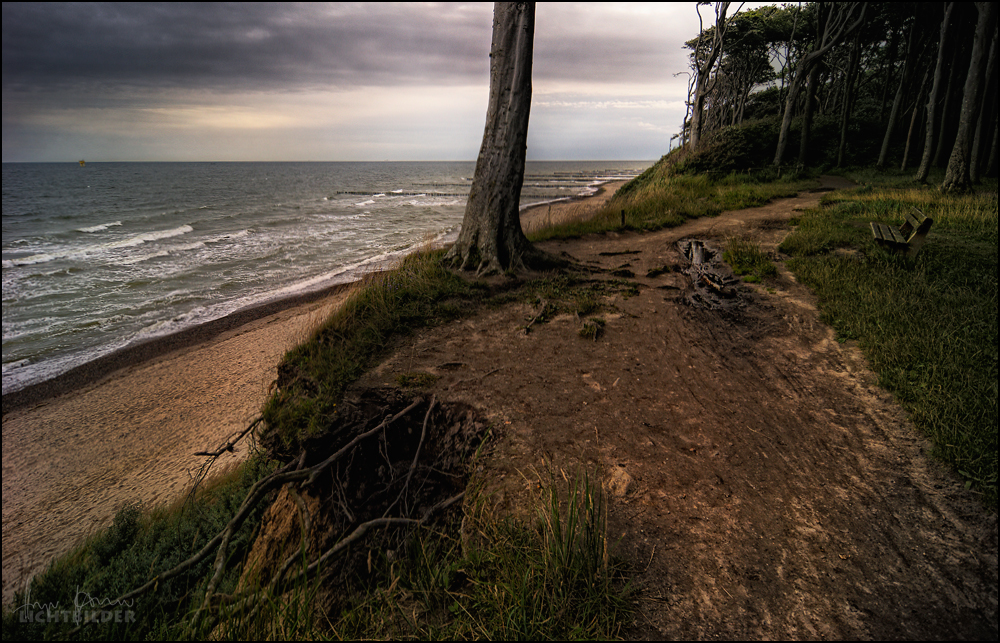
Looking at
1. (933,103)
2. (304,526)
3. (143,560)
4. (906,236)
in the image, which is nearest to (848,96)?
(933,103)

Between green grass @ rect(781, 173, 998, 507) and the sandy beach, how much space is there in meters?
6.59

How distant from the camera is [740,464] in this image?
3561 millimetres

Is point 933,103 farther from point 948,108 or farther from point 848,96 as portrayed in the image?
point 848,96

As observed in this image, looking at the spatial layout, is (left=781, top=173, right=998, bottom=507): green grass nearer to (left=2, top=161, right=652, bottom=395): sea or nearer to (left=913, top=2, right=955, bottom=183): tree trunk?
(left=913, top=2, right=955, bottom=183): tree trunk

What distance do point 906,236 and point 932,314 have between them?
318 cm

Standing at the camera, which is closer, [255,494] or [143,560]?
[255,494]

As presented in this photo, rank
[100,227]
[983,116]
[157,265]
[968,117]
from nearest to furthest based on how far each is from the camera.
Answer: [968,117] < [983,116] < [157,265] < [100,227]

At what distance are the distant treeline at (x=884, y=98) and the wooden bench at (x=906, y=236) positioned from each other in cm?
747

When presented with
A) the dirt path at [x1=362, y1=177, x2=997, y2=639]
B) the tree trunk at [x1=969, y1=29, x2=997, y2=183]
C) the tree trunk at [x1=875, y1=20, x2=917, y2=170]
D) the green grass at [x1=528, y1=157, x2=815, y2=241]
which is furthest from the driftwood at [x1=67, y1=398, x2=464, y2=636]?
the tree trunk at [x1=875, y1=20, x2=917, y2=170]

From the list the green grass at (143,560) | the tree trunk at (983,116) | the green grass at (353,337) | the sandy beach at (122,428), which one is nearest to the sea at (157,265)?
the sandy beach at (122,428)

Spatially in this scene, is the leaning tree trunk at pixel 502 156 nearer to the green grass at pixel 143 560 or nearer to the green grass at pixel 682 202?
the green grass at pixel 682 202

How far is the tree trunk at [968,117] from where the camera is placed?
11.7 m

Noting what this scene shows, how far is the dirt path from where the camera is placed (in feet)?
8.16

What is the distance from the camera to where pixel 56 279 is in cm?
1691
